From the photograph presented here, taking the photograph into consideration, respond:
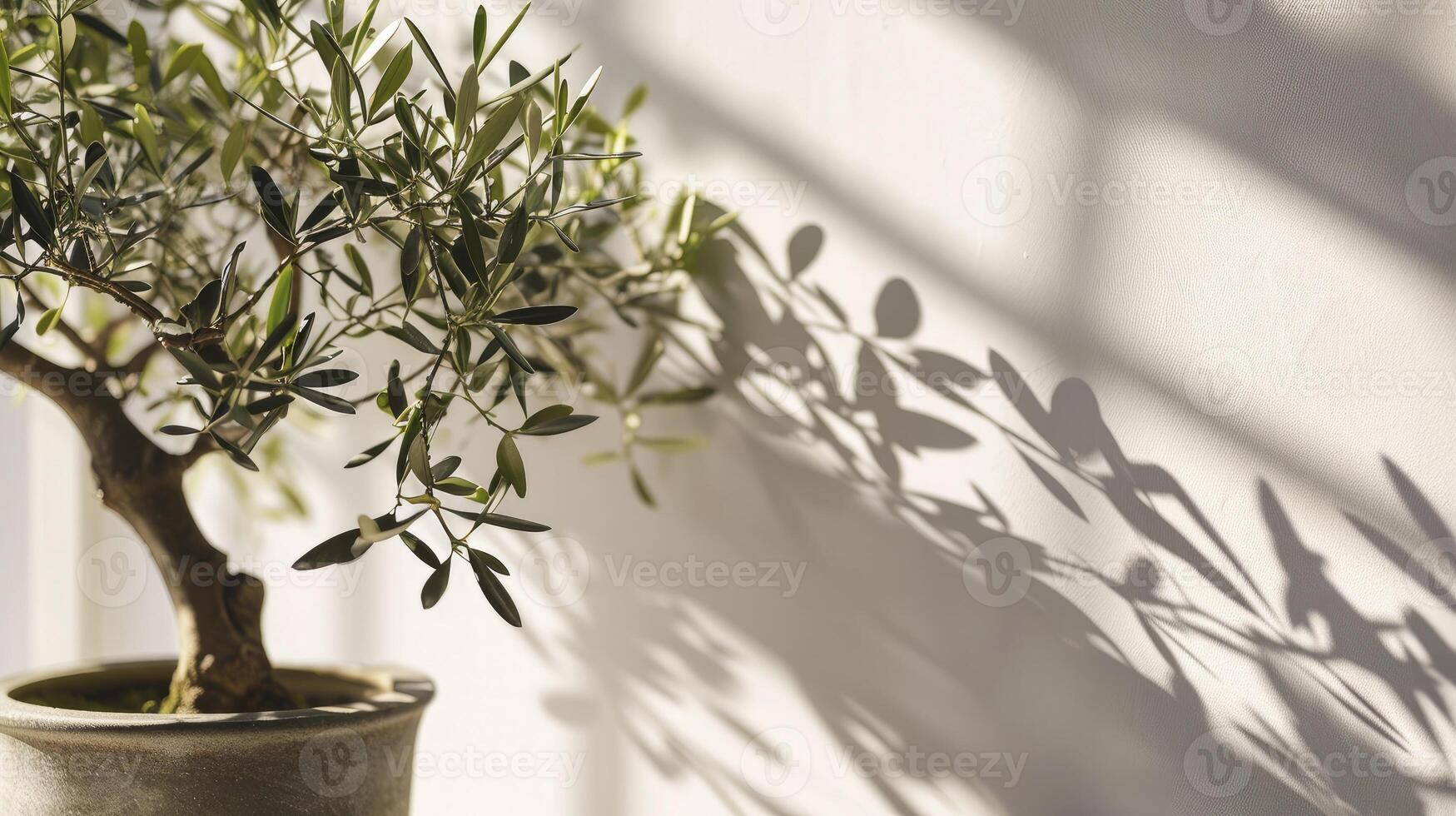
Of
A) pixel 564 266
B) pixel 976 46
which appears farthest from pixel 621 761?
pixel 976 46

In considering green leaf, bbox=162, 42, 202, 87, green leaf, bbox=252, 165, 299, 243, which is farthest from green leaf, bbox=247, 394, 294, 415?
green leaf, bbox=162, 42, 202, 87

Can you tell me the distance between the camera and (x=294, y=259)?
2.29ft

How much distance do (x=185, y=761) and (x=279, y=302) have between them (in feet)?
1.33

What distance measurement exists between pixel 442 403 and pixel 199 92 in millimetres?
685

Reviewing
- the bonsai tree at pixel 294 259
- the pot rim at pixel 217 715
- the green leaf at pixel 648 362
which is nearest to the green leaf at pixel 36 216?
the bonsai tree at pixel 294 259

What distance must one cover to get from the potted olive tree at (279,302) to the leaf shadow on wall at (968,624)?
141mm

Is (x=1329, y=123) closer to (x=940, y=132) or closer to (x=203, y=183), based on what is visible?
(x=940, y=132)

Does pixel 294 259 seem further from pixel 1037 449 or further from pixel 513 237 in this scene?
pixel 1037 449

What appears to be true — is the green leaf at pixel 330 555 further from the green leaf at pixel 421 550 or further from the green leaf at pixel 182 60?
the green leaf at pixel 182 60

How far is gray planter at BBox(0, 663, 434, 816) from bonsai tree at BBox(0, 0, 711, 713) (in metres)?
0.11

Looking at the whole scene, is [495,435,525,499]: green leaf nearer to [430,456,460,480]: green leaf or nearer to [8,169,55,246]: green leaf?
[430,456,460,480]: green leaf

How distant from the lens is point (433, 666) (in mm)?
1299

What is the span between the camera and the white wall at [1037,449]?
0.91 meters

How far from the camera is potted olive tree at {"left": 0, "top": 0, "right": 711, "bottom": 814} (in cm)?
69
